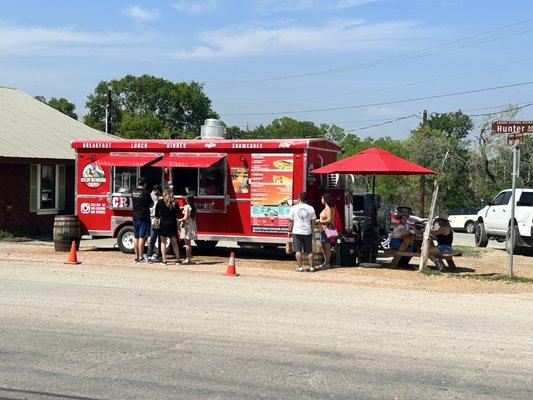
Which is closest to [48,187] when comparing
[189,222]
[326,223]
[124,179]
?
[124,179]

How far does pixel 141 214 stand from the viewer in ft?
51.6

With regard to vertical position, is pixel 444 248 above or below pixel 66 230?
below

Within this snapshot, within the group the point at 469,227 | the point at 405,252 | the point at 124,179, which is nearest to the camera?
the point at 405,252

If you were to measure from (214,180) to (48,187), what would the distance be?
31.5ft

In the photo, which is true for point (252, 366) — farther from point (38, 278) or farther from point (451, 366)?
point (38, 278)

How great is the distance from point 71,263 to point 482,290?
28.3 feet

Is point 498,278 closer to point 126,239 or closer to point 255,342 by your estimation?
point 255,342

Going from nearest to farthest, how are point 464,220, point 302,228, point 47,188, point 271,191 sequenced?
point 302,228
point 271,191
point 47,188
point 464,220

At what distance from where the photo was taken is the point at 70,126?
29.3 meters

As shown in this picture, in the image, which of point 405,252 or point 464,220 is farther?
point 464,220

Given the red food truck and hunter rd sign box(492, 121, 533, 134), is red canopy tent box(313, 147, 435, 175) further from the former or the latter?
hunter rd sign box(492, 121, 533, 134)

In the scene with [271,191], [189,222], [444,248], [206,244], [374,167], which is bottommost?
[206,244]

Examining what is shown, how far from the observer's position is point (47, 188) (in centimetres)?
2423

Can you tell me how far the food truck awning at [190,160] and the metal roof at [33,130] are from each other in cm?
667
